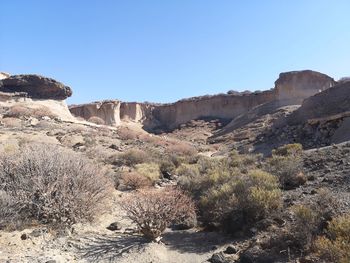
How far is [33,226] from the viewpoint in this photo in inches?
332

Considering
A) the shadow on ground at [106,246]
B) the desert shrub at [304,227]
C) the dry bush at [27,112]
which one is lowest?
the shadow on ground at [106,246]

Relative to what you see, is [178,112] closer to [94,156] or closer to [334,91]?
[334,91]

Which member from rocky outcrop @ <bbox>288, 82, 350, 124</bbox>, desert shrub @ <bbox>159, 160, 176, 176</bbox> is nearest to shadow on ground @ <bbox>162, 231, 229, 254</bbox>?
desert shrub @ <bbox>159, 160, 176, 176</bbox>

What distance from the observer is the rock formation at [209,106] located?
158ft

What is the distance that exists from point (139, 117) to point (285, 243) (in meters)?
60.4

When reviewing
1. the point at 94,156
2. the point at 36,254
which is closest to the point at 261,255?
the point at 36,254

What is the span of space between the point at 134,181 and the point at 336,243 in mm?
9735

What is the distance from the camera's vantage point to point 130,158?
2039cm

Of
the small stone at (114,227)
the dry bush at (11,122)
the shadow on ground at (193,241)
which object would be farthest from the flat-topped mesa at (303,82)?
the small stone at (114,227)

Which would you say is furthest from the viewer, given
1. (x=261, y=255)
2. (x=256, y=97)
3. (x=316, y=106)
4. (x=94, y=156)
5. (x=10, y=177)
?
(x=256, y=97)

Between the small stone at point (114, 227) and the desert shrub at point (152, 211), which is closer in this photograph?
the desert shrub at point (152, 211)

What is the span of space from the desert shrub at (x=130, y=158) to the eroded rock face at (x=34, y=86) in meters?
26.1

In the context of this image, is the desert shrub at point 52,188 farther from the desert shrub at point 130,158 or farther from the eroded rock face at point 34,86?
the eroded rock face at point 34,86

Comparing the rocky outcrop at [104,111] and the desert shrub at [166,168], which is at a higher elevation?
the rocky outcrop at [104,111]
